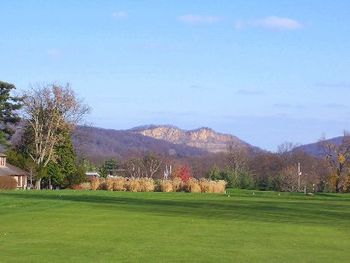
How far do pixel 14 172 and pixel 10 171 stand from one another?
974mm

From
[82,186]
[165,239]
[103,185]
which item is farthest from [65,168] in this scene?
[165,239]

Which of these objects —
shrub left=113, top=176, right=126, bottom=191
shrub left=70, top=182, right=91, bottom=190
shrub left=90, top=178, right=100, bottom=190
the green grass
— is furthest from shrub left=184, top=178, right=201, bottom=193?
the green grass

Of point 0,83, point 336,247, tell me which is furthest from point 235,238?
point 0,83

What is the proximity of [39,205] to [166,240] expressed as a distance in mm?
18680

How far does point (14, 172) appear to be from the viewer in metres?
72.6

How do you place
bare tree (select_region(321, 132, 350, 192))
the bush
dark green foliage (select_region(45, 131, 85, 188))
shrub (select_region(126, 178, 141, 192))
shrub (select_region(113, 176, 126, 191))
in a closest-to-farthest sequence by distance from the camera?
the bush
shrub (select_region(126, 178, 141, 192))
shrub (select_region(113, 176, 126, 191))
dark green foliage (select_region(45, 131, 85, 188))
bare tree (select_region(321, 132, 350, 192))

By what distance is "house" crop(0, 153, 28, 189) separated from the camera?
232 feet

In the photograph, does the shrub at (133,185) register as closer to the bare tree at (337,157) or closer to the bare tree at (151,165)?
the bare tree at (337,157)

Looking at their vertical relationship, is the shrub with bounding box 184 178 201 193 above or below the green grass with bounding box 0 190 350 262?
above

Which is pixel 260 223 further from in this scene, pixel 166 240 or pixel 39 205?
pixel 39 205

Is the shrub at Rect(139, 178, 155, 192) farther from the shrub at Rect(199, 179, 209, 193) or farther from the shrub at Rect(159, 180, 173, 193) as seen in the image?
the shrub at Rect(199, 179, 209, 193)

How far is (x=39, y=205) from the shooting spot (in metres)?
34.6

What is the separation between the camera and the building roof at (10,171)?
69875 mm

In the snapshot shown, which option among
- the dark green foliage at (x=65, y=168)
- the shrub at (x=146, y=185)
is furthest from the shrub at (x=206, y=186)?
the dark green foliage at (x=65, y=168)
